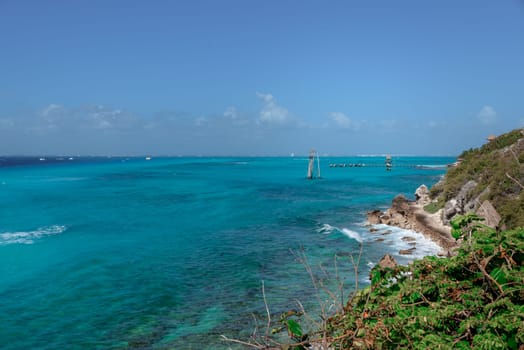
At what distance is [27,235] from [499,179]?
31441 millimetres

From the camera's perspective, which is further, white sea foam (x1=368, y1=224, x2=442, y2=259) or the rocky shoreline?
the rocky shoreline

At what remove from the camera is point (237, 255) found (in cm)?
2089

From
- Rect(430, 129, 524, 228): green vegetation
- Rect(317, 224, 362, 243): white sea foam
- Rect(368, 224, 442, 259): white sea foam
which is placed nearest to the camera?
Rect(430, 129, 524, 228): green vegetation

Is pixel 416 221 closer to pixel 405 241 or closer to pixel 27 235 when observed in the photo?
pixel 405 241

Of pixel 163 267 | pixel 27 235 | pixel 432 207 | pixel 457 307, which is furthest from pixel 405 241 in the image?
pixel 27 235

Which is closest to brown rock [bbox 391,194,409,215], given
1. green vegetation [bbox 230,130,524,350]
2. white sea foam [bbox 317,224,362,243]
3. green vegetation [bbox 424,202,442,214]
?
green vegetation [bbox 424,202,442,214]

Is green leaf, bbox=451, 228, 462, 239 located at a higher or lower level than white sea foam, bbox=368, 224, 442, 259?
higher

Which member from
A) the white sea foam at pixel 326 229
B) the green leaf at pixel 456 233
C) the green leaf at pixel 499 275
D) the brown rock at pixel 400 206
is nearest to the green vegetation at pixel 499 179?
the brown rock at pixel 400 206

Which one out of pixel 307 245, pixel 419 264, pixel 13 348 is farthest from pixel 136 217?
pixel 419 264

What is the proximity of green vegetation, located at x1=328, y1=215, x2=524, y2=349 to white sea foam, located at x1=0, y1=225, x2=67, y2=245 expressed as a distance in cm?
2598

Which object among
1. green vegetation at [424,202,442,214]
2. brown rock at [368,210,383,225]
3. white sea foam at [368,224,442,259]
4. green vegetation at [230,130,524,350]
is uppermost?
green vegetation at [230,130,524,350]

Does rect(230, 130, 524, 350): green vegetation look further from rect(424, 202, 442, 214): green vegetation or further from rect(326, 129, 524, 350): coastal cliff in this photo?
rect(424, 202, 442, 214): green vegetation

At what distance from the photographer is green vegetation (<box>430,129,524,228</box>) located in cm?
1742

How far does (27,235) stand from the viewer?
2667 centimetres
